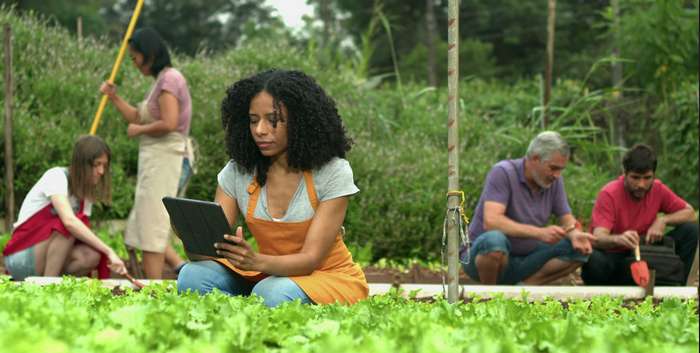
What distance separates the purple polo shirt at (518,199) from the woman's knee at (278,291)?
254cm

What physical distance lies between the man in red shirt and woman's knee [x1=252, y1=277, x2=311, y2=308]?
9.99ft

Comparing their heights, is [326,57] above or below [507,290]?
above

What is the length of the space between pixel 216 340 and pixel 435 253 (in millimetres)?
6180

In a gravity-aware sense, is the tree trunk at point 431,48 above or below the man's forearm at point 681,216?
above

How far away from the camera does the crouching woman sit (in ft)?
19.8

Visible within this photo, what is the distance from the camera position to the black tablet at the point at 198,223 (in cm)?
386

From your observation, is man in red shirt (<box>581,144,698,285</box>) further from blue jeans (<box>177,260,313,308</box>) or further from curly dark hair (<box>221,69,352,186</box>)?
blue jeans (<box>177,260,313,308</box>)

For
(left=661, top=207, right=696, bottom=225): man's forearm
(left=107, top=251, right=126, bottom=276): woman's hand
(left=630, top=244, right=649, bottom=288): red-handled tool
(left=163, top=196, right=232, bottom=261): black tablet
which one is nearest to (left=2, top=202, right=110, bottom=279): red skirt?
(left=107, top=251, right=126, bottom=276): woman's hand

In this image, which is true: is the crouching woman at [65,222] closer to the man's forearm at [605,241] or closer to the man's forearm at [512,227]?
the man's forearm at [512,227]

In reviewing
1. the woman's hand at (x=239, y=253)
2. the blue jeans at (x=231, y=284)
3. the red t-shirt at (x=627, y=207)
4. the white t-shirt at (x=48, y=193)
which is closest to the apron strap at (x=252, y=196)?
the blue jeans at (x=231, y=284)

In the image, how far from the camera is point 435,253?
8.73 meters

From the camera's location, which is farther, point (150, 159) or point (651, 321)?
point (150, 159)

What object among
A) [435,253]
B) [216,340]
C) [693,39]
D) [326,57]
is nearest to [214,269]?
[216,340]

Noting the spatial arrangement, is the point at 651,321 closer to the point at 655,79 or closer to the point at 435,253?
the point at 435,253
